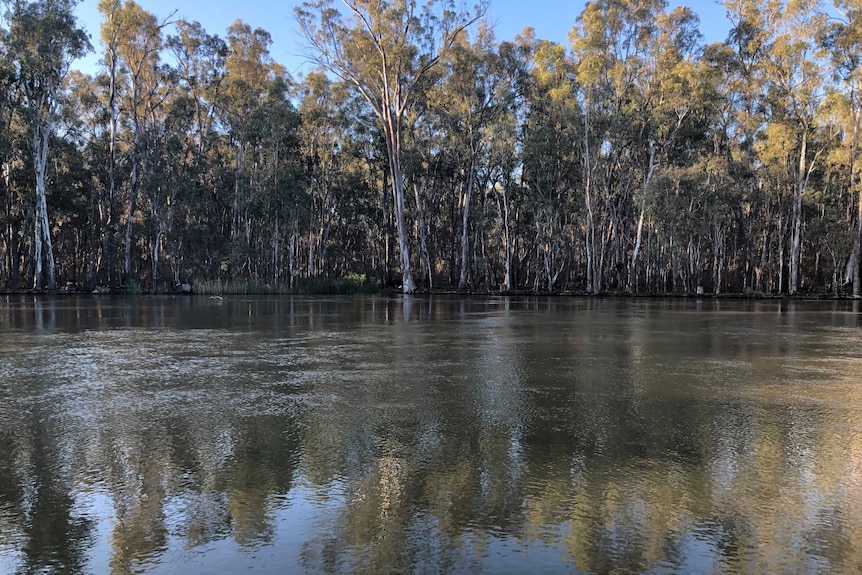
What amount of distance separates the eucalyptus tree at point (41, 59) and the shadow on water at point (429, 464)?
31567 mm

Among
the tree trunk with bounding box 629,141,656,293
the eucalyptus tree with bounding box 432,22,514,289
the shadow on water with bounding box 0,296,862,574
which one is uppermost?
the eucalyptus tree with bounding box 432,22,514,289

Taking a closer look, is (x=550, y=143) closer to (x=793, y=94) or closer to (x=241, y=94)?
(x=793, y=94)

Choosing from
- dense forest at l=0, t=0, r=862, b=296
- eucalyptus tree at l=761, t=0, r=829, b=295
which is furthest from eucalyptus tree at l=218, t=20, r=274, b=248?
eucalyptus tree at l=761, t=0, r=829, b=295

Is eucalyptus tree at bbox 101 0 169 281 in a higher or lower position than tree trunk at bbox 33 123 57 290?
higher

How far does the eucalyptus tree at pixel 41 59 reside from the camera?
33.3m

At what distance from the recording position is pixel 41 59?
33406mm

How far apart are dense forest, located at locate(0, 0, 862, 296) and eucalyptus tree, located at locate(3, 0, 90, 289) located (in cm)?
12

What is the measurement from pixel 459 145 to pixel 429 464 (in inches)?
1398

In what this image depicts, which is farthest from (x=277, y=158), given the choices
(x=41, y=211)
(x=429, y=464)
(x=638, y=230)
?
(x=429, y=464)

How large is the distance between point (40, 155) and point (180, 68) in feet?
36.5

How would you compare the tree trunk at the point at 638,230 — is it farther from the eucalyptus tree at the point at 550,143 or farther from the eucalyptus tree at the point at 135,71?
the eucalyptus tree at the point at 135,71

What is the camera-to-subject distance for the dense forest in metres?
33.4

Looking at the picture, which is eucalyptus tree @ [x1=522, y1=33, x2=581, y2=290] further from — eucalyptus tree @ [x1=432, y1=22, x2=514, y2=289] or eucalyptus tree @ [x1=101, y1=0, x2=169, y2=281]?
eucalyptus tree @ [x1=101, y1=0, x2=169, y2=281]

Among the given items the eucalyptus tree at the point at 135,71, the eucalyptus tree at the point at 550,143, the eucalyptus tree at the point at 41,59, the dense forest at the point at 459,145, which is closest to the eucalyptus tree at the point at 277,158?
the dense forest at the point at 459,145
